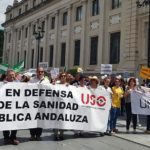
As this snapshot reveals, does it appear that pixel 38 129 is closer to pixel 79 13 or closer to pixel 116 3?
pixel 116 3

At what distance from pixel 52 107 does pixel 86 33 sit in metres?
29.5

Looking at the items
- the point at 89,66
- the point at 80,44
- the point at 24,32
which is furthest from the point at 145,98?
the point at 24,32

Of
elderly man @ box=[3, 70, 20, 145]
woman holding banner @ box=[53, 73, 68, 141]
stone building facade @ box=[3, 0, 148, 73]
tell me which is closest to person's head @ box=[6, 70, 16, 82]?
elderly man @ box=[3, 70, 20, 145]

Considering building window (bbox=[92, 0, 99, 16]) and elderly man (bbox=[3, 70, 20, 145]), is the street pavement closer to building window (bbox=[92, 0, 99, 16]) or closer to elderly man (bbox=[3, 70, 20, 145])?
elderly man (bbox=[3, 70, 20, 145])

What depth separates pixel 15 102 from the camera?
33.9 feet

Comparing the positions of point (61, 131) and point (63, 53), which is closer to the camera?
point (61, 131)

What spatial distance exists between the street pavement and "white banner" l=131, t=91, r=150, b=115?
749 mm

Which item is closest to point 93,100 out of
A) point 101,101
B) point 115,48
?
point 101,101

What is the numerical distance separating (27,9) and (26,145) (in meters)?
50.0

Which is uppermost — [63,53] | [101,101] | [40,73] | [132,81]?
[63,53]

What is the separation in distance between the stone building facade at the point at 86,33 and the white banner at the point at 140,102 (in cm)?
1695

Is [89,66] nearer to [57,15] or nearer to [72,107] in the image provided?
[57,15]

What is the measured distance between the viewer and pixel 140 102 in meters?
13.1

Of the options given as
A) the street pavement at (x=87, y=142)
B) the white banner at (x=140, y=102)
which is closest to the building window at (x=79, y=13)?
the white banner at (x=140, y=102)
